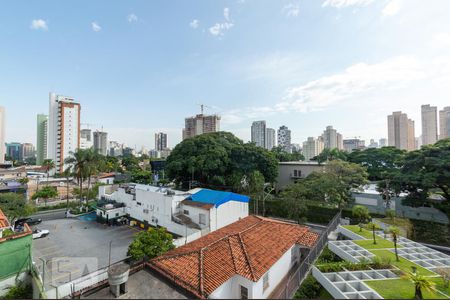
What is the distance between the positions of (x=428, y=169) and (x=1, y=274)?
31376 mm

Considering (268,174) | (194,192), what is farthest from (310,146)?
(194,192)

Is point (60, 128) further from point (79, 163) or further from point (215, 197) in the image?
point (215, 197)

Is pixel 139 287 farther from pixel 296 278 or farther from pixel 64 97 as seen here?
pixel 64 97

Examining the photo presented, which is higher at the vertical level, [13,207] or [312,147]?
[312,147]

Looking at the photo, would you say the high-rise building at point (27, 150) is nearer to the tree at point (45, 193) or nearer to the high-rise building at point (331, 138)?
the tree at point (45, 193)

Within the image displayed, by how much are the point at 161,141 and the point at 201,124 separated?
270 ft

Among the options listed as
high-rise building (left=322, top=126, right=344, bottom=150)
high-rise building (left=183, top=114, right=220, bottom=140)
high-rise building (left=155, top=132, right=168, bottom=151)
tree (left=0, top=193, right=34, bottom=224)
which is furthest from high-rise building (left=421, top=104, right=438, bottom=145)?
high-rise building (left=155, top=132, right=168, bottom=151)

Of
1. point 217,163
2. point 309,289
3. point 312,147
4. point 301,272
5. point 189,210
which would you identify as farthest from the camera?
point 312,147

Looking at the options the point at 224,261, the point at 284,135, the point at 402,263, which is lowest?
the point at 402,263

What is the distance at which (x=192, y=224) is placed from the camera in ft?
62.4

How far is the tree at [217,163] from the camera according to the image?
27.2m

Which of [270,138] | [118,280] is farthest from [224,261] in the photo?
[270,138]

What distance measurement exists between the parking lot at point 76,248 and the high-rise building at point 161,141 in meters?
134

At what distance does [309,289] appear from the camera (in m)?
9.97
